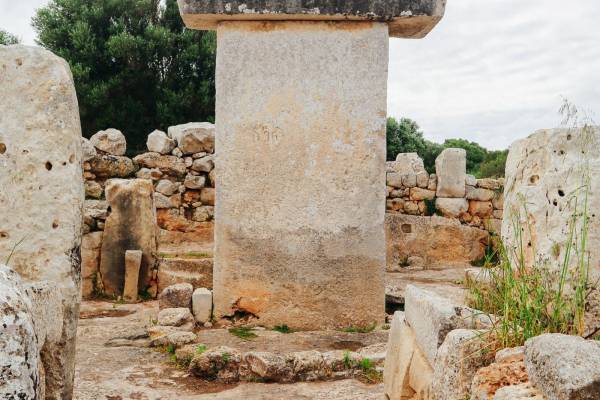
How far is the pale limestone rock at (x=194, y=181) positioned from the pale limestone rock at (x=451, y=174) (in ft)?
12.0

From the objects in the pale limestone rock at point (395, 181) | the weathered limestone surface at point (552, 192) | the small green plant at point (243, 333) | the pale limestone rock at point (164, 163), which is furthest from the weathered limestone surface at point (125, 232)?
the weathered limestone surface at point (552, 192)

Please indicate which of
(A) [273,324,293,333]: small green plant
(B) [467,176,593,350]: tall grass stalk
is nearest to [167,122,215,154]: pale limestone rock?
(A) [273,324,293,333]: small green plant

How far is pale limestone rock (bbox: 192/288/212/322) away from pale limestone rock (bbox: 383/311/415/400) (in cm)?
287

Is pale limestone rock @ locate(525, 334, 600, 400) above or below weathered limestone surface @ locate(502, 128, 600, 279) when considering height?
below

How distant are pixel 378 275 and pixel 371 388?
78.3 inches

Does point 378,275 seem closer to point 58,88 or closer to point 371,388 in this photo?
point 371,388

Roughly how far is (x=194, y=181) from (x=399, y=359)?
689cm

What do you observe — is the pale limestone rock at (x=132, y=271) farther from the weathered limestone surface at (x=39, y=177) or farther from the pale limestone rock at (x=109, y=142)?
the weathered limestone surface at (x=39, y=177)

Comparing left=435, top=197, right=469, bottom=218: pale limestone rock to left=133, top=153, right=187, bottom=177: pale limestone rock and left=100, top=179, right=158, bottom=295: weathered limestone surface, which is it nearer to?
left=133, top=153, right=187, bottom=177: pale limestone rock

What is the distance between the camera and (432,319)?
10.0 ft

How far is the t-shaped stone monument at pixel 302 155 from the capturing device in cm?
624

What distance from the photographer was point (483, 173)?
54.4ft

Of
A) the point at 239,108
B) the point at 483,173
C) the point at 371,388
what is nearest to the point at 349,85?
the point at 239,108

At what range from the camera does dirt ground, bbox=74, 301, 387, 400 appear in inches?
173
